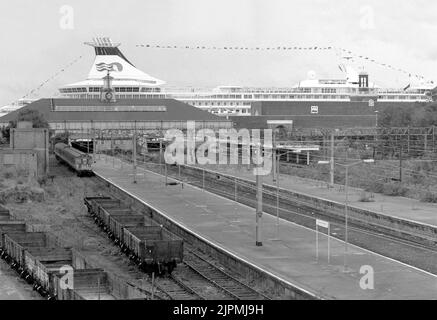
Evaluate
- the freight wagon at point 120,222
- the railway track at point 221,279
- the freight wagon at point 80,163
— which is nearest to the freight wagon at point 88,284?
the railway track at point 221,279

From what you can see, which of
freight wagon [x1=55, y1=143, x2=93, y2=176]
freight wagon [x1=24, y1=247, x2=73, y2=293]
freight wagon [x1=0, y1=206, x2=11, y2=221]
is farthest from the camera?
freight wagon [x1=55, y1=143, x2=93, y2=176]

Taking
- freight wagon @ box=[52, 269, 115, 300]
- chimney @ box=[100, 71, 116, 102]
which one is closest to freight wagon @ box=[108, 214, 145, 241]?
freight wagon @ box=[52, 269, 115, 300]

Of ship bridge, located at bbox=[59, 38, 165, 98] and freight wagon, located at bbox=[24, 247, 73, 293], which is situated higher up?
ship bridge, located at bbox=[59, 38, 165, 98]

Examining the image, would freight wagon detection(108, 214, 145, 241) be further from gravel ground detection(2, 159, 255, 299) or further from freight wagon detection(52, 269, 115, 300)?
freight wagon detection(52, 269, 115, 300)

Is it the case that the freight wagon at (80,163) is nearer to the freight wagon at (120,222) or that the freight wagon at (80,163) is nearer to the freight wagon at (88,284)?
the freight wagon at (120,222)

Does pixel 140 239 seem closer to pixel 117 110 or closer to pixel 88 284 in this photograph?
pixel 88 284

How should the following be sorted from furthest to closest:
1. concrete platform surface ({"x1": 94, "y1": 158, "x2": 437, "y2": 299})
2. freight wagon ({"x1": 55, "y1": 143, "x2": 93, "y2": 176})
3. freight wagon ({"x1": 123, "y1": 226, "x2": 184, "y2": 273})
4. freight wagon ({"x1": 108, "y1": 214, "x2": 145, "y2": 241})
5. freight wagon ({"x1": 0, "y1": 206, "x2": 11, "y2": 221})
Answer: freight wagon ({"x1": 55, "y1": 143, "x2": 93, "y2": 176}), freight wagon ({"x1": 0, "y1": 206, "x2": 11, "y2": 221}), freight wagon ({"x1": 108, "y1": 214, "x2": 145, "y2": 241}), freight wagon ({"x1": 123, "y1": 226, "x2": 184, "y2": 273}), concrete platform surface ({"x1": 94, "y1": 158, "x2": 437, "y2": 299})
